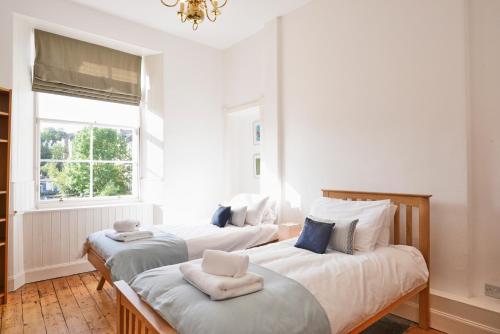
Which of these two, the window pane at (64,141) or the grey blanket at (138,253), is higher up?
the window pane at (64,141)

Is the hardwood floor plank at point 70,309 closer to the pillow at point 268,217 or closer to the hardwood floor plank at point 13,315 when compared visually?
the hardwood floor plank at point 13,315

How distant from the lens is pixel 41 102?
3.45m

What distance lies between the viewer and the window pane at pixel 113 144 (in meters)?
3.84

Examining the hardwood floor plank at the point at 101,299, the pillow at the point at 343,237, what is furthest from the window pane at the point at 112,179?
the pillow at the point at 343,237

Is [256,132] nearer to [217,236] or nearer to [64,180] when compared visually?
[217,236]

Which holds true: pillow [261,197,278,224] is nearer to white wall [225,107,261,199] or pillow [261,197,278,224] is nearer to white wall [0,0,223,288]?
white wall [225,107,261,199]

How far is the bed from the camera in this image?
8.49 ft

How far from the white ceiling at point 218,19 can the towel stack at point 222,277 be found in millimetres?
2976

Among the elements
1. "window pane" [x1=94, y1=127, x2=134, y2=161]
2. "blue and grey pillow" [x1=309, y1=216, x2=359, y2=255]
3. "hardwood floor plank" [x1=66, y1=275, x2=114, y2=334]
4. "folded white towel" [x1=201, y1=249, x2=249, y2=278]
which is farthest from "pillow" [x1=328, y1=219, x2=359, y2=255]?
"window pane" [x1=94, y1=127, x2=134, y2=161]

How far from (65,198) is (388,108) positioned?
12.3 ft

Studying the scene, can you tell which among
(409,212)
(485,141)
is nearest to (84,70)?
(409,212)

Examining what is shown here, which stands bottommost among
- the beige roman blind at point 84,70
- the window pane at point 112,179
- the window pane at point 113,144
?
the window pane at point 112,179

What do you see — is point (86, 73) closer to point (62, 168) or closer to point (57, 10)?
point (57, 10)

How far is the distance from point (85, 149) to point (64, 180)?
1.48 ft
